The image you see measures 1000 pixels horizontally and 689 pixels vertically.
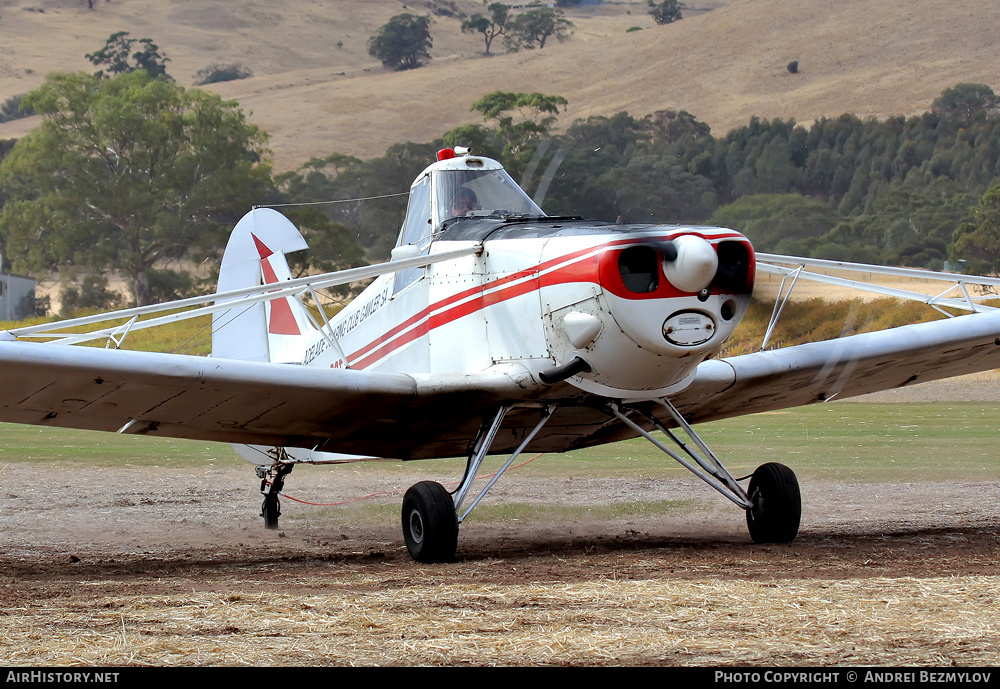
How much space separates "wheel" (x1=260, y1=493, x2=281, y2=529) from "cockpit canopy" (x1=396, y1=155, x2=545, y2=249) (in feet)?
12.4

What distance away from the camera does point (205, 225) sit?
59.0m

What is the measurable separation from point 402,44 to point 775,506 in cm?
12066

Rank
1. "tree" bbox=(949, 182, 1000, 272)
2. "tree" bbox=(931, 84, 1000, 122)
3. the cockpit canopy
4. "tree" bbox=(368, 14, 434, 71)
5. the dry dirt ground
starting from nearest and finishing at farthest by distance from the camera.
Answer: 1. the dry dirt ground
2. the cockpit canopy
3. "tree" bbox=(949, 182, 1000, 272)
4. "tree" bbox=(931, 84, 1000, 122)
5. "tree" bbox=(368, 14, 434, 71)

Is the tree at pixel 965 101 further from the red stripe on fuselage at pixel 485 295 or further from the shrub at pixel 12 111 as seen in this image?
the shrub at pixel 12 111

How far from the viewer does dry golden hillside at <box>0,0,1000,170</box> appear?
97438 millimetres

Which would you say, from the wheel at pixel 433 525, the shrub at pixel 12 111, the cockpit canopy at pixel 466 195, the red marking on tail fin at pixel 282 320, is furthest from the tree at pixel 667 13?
the wheel at pixel 433 525

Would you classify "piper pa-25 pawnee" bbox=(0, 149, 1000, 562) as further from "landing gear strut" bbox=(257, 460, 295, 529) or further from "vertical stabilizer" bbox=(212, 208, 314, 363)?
"vertical stabilizer" bbox=(212, 208, 314, 363)

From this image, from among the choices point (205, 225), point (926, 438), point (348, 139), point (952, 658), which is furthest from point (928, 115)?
point (952, 658)

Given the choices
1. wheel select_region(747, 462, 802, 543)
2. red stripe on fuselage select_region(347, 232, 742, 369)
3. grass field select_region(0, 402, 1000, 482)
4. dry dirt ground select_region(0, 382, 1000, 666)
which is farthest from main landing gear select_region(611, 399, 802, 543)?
grass field select_region(0, 402, 1000, 482)

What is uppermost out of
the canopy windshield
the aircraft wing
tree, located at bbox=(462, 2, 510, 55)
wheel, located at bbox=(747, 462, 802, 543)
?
tree, located at bbox=(462, 2, 510, 55)

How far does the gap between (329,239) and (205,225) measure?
10.4 metres

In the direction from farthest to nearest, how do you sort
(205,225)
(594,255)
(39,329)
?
(205,225) < (39,329) < (594,255)

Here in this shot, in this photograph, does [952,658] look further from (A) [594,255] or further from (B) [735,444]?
(B) [735,444]

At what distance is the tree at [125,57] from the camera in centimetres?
12388
